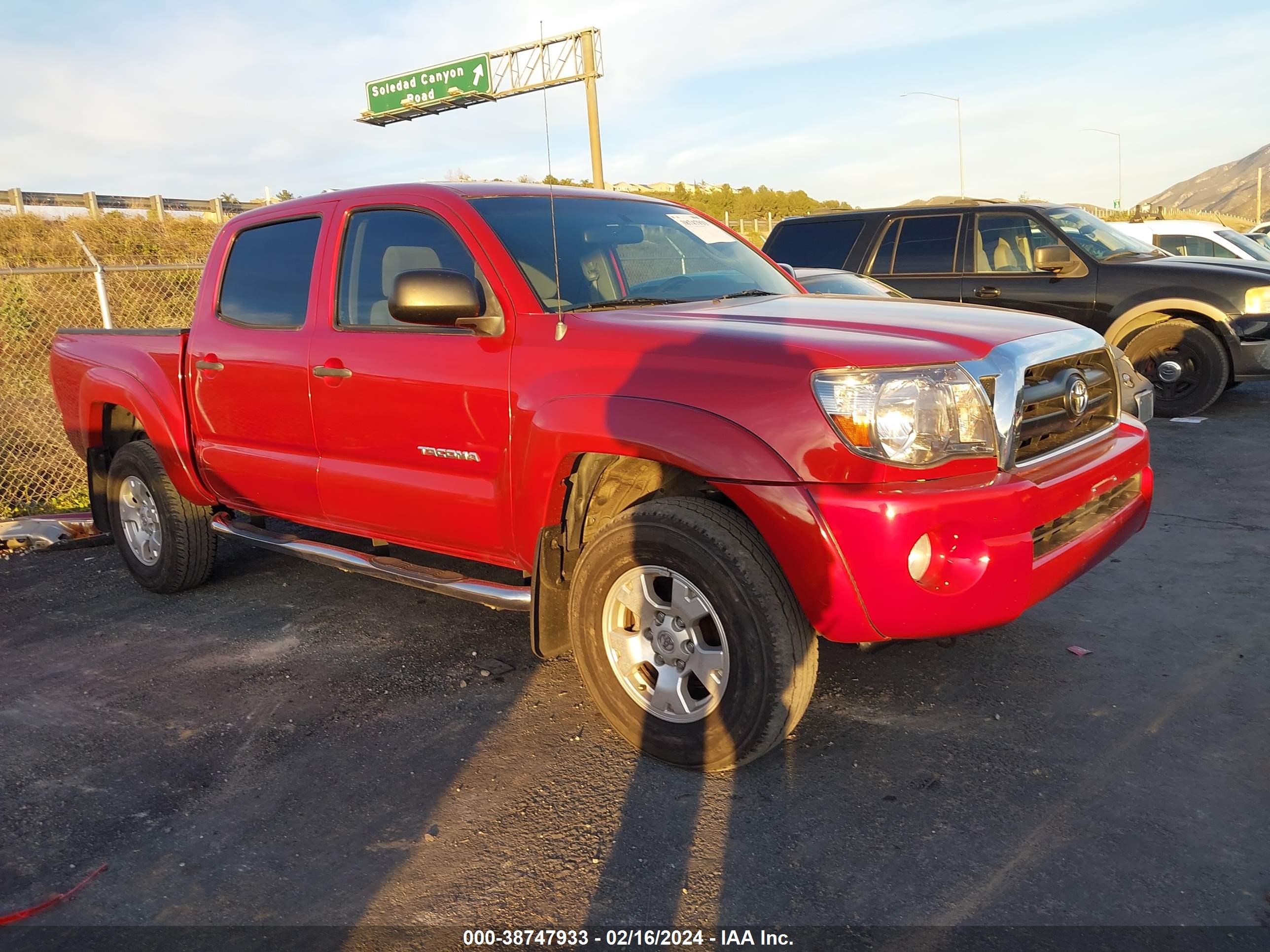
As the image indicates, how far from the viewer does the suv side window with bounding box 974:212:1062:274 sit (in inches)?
365

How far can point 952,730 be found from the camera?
134 inches

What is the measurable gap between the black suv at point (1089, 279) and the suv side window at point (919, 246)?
1 cm

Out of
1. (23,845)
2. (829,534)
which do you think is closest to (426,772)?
(23,845)

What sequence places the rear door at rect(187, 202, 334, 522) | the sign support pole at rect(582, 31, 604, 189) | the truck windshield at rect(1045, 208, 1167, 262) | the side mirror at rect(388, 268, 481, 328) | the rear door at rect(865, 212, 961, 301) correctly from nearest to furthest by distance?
the side mirror at rect(388, 268, 481, 328), the rear door at rect(187, 202, 334, 522), the truck windshield at rect(1045, 208, 1167, 262), the rear door at rect(865, 212, 961, 301), the sign support pole at rect(582, 31, 604, 189)

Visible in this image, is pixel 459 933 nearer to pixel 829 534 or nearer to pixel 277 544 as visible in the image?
pixel 829 534

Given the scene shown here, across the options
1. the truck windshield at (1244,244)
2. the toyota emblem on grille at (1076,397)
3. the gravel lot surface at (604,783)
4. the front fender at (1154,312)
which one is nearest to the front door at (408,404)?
the gravel lot surface at (604,783)

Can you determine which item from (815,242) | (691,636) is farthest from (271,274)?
(815,242)

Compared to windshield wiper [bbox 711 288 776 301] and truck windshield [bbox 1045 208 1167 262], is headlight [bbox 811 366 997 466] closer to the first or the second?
windshield wiper [bbox 711 288 776 301]

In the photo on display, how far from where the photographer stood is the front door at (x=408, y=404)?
3.57 metres

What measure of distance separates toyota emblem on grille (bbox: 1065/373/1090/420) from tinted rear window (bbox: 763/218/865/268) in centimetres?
674

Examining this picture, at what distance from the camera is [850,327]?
10.4 ft

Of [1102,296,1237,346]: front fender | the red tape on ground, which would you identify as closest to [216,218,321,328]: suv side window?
the red tape on ground

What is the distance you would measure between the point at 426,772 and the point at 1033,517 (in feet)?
6.71

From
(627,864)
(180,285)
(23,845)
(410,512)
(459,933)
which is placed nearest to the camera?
(459,933)
